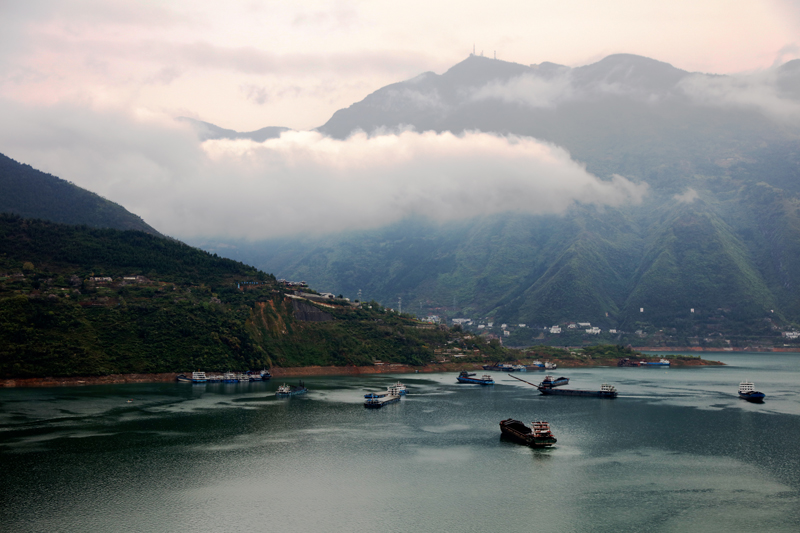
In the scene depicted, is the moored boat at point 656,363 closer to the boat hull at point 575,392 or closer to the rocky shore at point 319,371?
the rocky shore at point 319,371

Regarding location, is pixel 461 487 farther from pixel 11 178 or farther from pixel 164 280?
pixel 11 178

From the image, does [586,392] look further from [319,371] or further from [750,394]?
[319,371]

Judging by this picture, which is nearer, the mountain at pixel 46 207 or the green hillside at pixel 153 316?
the green hillside at pixel 153 316

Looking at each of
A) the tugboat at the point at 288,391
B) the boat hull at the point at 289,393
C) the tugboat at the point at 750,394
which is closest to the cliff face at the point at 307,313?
the tugboat at the point at 288,391

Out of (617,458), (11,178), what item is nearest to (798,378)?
(617,458)

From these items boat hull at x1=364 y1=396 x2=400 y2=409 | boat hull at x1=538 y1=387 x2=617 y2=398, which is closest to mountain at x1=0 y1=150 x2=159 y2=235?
boat hull at x1=364 y1=396 x2=400 y2=409

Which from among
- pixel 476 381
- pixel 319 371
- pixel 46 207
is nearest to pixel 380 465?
pixel 476 381

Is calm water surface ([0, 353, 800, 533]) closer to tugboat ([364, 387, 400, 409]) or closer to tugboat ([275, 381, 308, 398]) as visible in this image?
tugboat ([364, 387, 400, 409])
